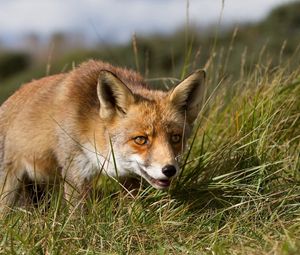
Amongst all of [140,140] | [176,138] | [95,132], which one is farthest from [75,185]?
[176,138]

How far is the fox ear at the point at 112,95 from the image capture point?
6.30m

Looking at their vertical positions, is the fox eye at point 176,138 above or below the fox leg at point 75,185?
above

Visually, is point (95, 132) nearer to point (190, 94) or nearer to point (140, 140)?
point (140, 140)

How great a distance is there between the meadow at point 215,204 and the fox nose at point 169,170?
39 cm

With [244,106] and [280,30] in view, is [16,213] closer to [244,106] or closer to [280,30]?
[244,106]

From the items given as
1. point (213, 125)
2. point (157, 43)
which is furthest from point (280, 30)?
point (213, 125)

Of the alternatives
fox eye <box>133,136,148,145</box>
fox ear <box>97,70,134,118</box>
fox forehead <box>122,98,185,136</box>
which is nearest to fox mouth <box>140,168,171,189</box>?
fox eye <box>133,136,148,145</box>

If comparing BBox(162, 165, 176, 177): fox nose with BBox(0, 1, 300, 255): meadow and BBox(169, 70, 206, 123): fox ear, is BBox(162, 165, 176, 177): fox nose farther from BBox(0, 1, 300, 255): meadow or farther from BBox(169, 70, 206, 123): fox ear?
BBox(169, 70, 206, 123): fox ear

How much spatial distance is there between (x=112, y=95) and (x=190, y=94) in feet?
2.27

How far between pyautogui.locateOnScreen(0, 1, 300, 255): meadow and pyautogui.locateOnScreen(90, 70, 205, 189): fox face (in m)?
0.24

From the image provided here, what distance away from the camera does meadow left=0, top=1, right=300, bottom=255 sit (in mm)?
5492

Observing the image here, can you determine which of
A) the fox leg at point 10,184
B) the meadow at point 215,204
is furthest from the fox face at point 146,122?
the fox leg at point 10,184

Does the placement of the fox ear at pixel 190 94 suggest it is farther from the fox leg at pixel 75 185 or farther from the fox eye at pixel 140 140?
the fox leg at pixel 75 185

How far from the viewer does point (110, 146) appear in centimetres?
648
